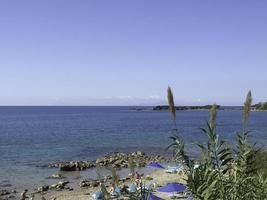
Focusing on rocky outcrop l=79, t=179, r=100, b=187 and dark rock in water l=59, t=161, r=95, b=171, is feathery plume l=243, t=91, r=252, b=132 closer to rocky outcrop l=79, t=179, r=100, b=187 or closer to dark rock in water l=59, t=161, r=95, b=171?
rocky outcrop l=79, t=179, r=100, b=187

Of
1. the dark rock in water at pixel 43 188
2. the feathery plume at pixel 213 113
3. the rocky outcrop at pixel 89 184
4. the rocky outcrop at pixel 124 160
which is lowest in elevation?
the dark rock in water at pixel 43 188

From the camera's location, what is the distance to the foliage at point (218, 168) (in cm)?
365

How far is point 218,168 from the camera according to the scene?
12.4 feet

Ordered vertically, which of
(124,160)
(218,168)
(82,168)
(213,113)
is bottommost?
(82,168)

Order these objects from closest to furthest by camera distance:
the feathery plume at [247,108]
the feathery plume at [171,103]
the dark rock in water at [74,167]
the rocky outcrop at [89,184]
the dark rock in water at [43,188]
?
1. the feathery plume at [171,103]
2. the feathery plume at [247,108]
3. the dark rock in water at [43,188]
4. the rocky outcrop at [89,184]
5. the dark rock in water at [74,167]

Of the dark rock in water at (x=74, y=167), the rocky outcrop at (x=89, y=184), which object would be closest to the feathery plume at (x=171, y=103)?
the rocky outcrop at (x=89, y=184)

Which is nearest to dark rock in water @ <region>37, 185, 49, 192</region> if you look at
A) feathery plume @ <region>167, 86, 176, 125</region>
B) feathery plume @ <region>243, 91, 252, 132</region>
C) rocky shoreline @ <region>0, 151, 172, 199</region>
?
rocky shoreline @ <region>0, 151, 172, 199</region>

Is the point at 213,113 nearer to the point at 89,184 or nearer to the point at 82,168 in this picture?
the point at 89,184

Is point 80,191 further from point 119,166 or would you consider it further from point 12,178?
point 119,166

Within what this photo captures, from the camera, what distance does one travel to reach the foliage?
3654 mm

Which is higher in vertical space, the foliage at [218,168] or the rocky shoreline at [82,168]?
the foliage at [218,168]

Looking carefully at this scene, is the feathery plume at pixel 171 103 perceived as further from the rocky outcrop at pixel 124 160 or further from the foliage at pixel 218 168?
the rocky outcrop at pixel 124 160

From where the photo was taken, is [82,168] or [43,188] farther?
[82,168]

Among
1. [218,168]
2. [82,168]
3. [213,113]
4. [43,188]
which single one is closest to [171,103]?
[213,113]
